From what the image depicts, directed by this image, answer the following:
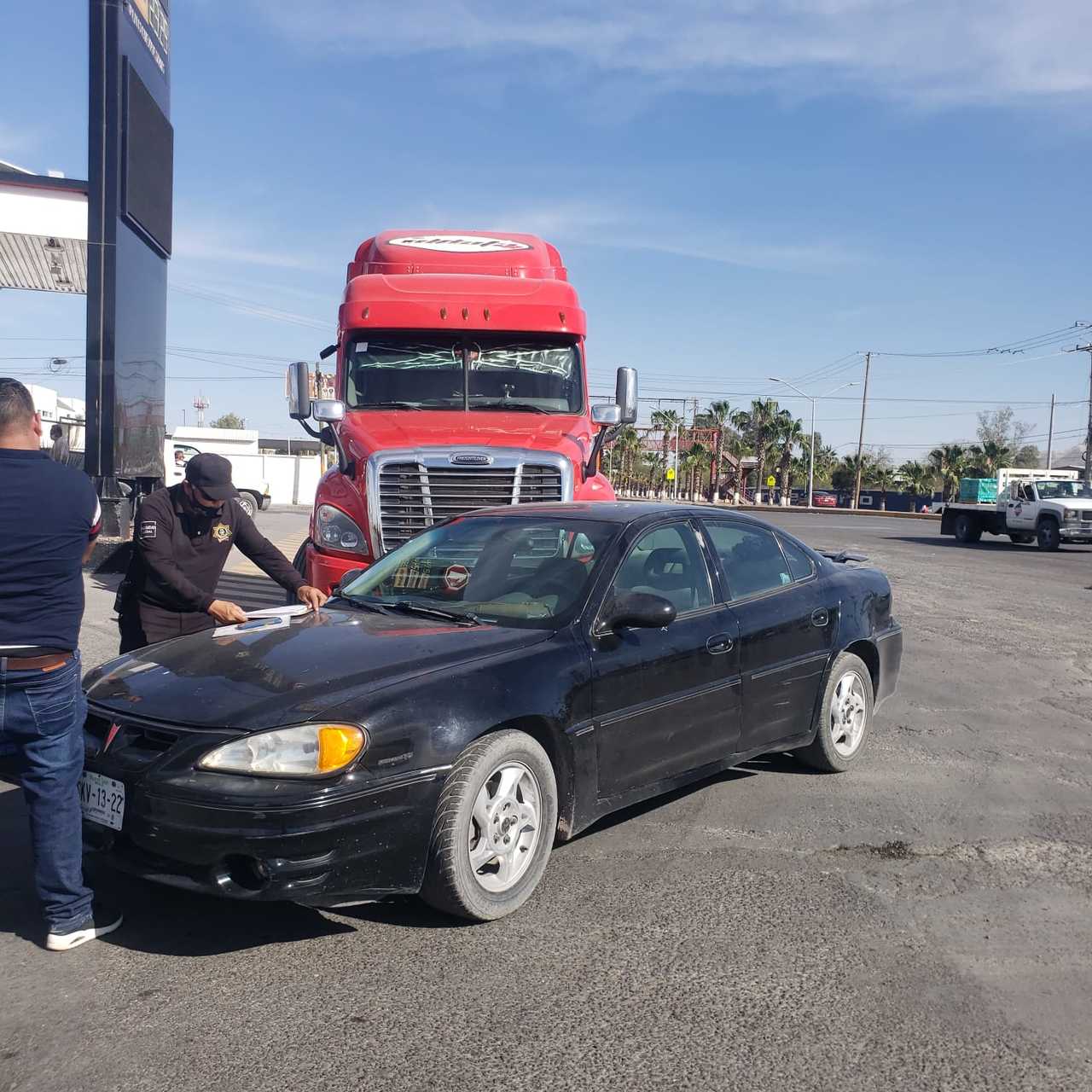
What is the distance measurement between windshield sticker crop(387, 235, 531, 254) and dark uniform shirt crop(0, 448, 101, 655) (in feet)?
25.0

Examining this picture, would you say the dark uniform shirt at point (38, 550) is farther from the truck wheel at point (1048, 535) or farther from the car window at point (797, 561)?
the truck wheel at point (1048, 535)

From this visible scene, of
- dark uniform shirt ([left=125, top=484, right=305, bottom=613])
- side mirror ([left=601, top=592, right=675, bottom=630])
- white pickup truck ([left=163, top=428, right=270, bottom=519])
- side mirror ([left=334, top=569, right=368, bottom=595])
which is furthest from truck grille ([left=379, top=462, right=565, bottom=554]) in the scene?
white pickup truck ([left=163, top=428, right=270, bottom=519])

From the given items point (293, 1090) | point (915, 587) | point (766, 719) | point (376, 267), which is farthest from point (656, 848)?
point (915, 587)

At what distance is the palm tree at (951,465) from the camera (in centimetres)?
8112

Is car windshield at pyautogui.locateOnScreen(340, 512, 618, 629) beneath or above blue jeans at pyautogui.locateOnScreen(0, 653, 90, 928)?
above

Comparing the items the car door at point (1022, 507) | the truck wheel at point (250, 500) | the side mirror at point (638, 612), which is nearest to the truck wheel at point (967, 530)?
the car door at point (1022, 507)

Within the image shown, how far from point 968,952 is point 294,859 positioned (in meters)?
2.27

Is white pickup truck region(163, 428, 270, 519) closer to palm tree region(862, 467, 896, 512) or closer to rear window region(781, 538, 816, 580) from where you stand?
rear window region(781, 538, 816, 580)

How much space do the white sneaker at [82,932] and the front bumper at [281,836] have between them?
247 millimetres

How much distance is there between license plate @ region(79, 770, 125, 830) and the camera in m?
3.66

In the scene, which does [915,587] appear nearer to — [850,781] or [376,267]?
[376,267]

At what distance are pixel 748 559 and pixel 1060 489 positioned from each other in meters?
27.6

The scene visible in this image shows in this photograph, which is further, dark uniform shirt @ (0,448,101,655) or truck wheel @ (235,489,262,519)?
truck wheel @ (235,489,262,519)

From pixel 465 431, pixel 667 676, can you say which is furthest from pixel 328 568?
pixel 667 676
